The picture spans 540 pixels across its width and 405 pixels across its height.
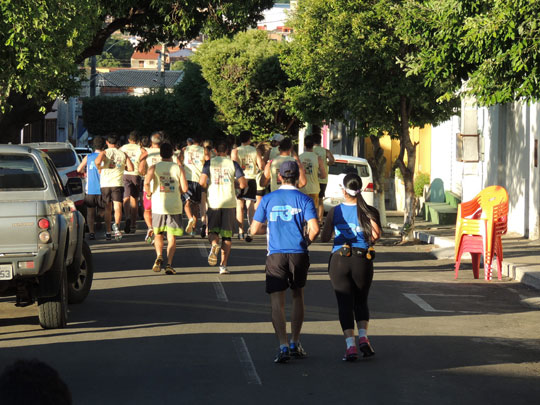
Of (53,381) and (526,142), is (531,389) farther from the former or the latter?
(526,142)

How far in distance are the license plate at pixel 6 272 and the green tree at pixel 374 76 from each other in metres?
11.3

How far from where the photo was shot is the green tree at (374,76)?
20156 mm

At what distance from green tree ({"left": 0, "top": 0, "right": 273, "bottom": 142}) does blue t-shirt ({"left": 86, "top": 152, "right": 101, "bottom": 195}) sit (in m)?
1.69

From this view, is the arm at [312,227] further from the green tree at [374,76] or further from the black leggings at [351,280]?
the green tree at [374,76]

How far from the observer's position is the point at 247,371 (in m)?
8.16

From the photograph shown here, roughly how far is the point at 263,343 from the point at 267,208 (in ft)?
4.44

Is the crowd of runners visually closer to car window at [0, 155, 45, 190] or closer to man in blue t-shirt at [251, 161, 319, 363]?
man in blue t-shirt at [251, 161, 319, 363]

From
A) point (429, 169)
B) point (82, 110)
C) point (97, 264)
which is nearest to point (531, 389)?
point (97, 264)

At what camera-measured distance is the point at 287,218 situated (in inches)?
350

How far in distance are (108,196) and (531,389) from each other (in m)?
13.6

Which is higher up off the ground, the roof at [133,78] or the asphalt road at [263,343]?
the roof at [133,78]

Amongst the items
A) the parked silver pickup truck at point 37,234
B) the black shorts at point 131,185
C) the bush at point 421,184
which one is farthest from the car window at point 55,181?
the bush at point 421,184

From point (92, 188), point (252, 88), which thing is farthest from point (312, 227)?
point (252, 88)

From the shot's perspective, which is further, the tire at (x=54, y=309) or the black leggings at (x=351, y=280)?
the tire at (x=54, y=309)
